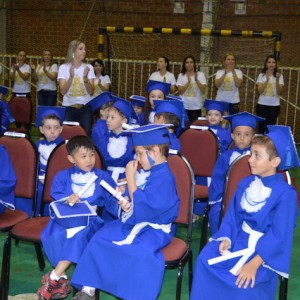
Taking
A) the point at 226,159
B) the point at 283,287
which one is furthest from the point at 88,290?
the point at 226,159

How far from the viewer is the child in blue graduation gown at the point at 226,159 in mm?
3781

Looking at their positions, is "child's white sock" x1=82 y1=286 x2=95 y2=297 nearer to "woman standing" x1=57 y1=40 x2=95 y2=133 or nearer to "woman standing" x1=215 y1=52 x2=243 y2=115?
"woman standing" x1=57 y1=40 x2=95 y2=133

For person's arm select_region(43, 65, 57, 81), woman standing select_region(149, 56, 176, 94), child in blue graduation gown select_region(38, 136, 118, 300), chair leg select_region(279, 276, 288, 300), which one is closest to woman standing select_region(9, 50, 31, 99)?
person's arm select_region(43, 65, 57, 81)

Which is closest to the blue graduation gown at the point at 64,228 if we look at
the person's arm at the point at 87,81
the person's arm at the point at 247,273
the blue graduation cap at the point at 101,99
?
the person's arm at the point at 247,273

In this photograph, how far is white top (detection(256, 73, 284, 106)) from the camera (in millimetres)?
8031

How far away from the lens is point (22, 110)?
23.4 feet

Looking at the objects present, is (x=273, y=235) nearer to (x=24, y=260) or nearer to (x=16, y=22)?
(x=24, y=260)

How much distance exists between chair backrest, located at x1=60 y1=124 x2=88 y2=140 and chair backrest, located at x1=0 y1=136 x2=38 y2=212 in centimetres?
94

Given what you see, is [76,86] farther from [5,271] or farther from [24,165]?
[5,271]

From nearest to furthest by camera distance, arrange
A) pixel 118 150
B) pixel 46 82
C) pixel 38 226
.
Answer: pixel 38 226, pixel 118 150, pixel 46 82

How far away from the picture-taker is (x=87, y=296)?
123 inches

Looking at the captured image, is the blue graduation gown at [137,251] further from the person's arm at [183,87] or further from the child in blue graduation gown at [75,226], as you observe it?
the person's arm at [183,87]

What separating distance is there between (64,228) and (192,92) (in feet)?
16.4

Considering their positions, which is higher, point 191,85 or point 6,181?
point 191,85
